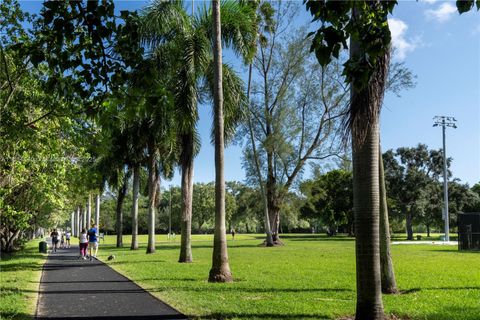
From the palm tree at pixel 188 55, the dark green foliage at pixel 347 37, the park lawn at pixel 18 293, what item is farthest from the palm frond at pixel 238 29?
the dark green foliage at pixel 347 37

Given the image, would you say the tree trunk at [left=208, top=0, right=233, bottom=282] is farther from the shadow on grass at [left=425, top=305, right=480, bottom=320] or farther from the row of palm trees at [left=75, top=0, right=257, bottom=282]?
the shadow on grass at [left=425, top=305, right=480, bottom=320]

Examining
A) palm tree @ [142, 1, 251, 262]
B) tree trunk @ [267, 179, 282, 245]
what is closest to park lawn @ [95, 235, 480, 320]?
palm tree @ [142, 1, 251, 262]

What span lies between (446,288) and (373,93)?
625 centimetres

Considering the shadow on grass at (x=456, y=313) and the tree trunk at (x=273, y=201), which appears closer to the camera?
the shadow on grass at (x=456, y=313)

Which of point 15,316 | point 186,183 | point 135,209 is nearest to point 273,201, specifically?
point 135,209

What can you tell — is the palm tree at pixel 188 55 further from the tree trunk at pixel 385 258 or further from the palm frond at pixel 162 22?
the tree trunk at pixel 385 258

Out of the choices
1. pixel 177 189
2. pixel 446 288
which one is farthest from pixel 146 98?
pixel 177 189

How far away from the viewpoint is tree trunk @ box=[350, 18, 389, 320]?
7.26m

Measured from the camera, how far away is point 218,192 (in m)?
13.5

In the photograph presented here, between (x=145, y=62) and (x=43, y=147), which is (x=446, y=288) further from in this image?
(x=43, y=147)

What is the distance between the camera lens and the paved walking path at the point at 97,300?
8344 mm

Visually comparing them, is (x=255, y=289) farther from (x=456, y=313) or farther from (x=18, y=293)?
(x=18, y=293)

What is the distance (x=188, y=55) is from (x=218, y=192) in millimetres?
6042

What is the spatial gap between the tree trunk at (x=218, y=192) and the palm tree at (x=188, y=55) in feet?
9.82
